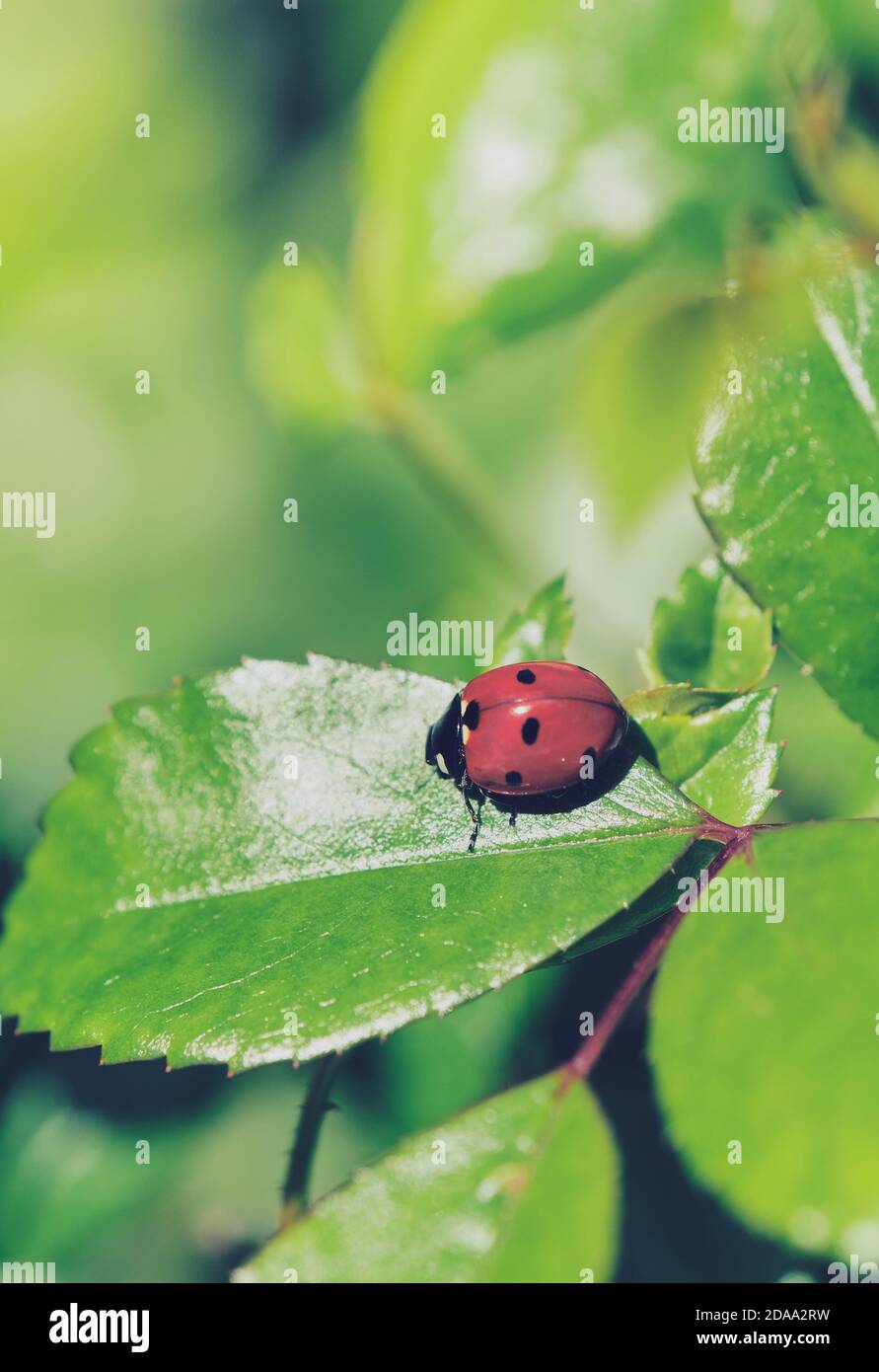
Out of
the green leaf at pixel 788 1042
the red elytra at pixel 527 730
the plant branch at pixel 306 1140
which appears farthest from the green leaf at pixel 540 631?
the plant branch at pixel 306 1140

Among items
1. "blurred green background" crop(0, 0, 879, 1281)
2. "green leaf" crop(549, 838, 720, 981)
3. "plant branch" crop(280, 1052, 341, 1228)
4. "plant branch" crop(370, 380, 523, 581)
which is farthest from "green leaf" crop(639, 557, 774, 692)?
"plant branch" crop(370, 380, 523, 581)

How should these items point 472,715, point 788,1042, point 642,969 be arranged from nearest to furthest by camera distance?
point 788,1042 → point 642,969 → point 472,715

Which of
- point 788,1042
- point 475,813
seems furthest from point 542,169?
point 788,1042

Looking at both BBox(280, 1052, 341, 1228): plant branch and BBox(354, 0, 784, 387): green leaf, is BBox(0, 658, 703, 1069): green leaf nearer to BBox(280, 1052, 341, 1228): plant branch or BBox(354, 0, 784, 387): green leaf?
BBox(280, 1052, 341, 1228): plant branch

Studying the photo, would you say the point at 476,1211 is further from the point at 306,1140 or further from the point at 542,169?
the point at 542,169

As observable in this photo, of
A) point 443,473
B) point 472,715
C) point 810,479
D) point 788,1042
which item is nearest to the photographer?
point 788,1042

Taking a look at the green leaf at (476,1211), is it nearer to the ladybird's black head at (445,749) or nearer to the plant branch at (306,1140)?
the plant branch at (306,1140)
